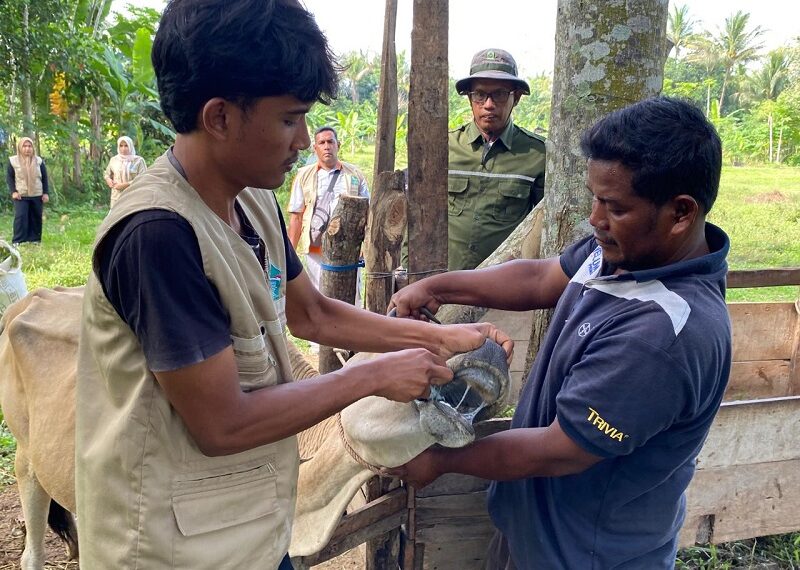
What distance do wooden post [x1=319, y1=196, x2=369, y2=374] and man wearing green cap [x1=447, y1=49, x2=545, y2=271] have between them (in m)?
1.53

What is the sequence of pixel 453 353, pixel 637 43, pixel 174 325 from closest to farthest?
pixel 174 325 < pixel 453 353 < pixel 637 43

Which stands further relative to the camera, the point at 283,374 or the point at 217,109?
the point at 283,374

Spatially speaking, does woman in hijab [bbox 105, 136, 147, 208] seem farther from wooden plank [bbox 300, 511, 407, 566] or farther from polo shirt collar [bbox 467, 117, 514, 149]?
wooden plank [bbox 300, 511, 407, 566]

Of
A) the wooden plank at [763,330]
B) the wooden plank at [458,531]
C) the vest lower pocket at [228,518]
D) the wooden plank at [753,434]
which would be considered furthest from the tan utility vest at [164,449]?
the wooden plank at [763,330]

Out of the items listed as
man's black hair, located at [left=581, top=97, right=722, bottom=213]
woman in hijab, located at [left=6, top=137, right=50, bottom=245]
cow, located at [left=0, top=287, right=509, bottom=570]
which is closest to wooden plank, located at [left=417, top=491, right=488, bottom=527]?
cow, located at [left=0, top=287, right=509, bottom=570]

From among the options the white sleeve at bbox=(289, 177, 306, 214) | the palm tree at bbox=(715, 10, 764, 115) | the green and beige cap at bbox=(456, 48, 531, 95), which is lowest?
the white sleeve at bbox=(289, 177, 306, 214)

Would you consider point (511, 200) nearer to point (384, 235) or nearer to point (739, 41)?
point (384, 235)

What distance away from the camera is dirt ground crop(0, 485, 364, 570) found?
338 centimetres

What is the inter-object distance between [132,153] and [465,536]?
10.8 metres

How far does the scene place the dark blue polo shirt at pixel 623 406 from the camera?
4.99 feet

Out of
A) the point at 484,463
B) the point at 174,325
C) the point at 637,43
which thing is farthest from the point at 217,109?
the point at 637,43

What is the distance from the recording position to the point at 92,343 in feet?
4.49

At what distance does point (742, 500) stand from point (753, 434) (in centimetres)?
30

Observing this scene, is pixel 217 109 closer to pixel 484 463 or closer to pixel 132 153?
pixel 484 463
